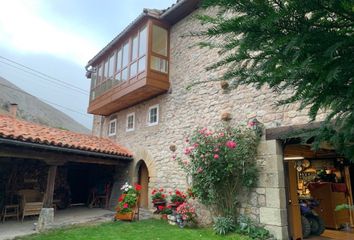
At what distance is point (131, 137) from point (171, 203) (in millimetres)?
4112

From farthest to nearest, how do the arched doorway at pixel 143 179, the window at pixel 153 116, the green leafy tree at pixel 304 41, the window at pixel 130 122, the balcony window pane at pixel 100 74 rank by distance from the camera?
the balcony window pane at pixel 100 74 → the window at pixel 130 122 → the arched doorway at pixel 143 179 → the window at pixel 153 116 → the green leafy tree at pixel 304 41

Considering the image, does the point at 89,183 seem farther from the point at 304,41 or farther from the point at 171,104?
the point at 304,41

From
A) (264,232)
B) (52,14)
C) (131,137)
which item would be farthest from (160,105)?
(52,14)

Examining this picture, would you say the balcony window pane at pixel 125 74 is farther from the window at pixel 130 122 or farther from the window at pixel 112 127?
the window at pixel 112 127

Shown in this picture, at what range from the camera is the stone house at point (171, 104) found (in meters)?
6.35

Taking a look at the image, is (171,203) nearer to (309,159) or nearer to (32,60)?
(309,159)

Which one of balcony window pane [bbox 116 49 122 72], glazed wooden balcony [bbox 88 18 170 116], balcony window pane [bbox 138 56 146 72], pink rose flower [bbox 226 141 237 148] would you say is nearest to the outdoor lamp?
pink rose flower [bbox 226 141 237 148]

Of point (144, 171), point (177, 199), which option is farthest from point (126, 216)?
point (144, 171)

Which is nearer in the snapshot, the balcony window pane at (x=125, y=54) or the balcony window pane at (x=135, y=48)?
the balcony window pane at (x=135, y=48)

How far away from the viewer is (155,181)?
993 cm

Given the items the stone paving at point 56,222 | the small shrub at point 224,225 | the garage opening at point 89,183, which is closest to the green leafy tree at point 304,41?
the small shrub at point 224,225

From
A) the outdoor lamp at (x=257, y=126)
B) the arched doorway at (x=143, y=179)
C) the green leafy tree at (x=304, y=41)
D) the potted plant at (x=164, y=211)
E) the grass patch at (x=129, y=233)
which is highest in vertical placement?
the outdoor lamp at (x=257, y=126)

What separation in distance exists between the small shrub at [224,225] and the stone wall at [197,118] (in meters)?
0.49

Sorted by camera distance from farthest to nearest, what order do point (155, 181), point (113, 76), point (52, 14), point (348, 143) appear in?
point (52, 14) < point (113, 76) < point (155, 181) < point (348, 143)
